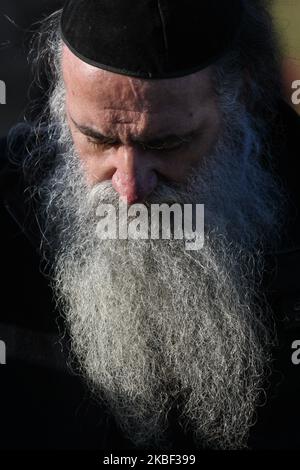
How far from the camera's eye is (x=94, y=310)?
2641 mm

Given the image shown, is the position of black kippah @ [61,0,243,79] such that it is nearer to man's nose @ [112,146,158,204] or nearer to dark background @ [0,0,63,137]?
man's nose @ [112,146,158,204]

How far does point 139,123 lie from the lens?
234cm

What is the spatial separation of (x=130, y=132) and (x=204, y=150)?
0.24 metres

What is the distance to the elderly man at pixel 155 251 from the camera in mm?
2385

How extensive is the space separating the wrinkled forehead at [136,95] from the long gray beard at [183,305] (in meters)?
0.21

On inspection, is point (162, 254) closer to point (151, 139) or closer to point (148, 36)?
point (151, 139)

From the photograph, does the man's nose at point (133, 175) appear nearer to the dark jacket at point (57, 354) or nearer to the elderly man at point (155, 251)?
the elderly man at point (155, 251)

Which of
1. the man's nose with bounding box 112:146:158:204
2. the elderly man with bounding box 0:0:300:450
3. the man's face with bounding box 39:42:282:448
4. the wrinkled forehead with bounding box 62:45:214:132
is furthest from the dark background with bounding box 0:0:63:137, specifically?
the man's nose with bounding box 112:146:158:204

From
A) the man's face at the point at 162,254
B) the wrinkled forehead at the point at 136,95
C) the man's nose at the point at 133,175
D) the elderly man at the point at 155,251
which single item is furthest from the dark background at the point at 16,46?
the man's nose at the point at 133,175

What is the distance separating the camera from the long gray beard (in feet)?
8.32

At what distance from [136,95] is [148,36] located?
0.50ft

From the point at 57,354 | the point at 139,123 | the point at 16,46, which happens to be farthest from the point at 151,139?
the point at 16,46

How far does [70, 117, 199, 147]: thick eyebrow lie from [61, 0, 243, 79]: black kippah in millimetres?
151

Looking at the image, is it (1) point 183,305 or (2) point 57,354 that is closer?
(1) point 183,305
